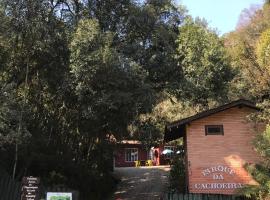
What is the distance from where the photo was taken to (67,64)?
21.7 metres

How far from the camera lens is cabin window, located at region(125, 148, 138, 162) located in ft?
185

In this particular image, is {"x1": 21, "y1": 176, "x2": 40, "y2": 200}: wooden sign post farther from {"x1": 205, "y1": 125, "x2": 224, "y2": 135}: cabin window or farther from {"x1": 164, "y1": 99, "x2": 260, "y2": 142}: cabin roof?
{"x1": 205, "y1": 125, "x2": 224, "y2": 135}: cabin window

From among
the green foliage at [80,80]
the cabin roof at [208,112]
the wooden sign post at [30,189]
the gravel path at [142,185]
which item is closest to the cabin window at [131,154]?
the gravel path at [142,185]

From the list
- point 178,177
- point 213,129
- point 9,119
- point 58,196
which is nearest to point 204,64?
point 178,177

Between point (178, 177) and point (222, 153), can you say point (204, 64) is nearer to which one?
point (178, 177)

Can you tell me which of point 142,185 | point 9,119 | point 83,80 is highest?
point 83,80

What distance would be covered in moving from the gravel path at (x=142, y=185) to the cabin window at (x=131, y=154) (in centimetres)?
1399

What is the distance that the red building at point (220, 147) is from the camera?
2175 cm

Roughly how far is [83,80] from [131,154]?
37.1m

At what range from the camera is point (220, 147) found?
22.1 metres

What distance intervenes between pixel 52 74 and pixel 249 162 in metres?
10.2

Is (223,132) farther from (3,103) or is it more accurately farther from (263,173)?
(3,103)

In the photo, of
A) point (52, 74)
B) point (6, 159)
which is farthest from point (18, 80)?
point (6, 159)

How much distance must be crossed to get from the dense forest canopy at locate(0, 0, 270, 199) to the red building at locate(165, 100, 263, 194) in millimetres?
1579
